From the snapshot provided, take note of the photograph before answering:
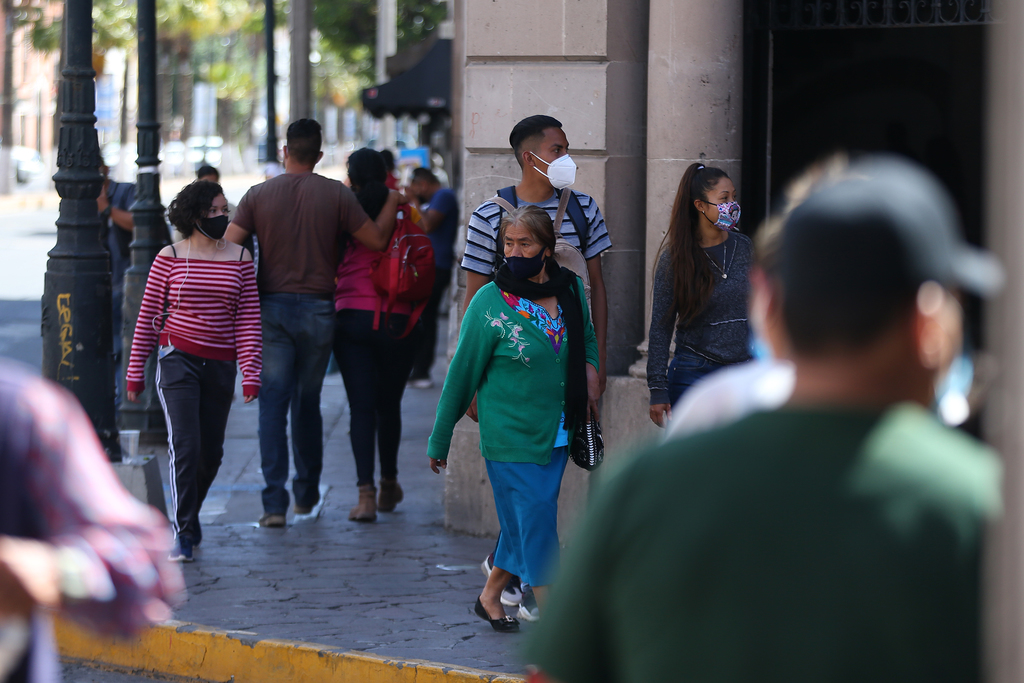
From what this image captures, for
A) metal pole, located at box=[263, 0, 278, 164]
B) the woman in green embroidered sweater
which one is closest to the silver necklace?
the woman in green embroidered sweater

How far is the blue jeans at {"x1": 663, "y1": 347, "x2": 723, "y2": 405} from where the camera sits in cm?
529

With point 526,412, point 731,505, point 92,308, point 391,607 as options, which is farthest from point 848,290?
point 92,308

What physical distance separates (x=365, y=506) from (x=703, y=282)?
2977mm

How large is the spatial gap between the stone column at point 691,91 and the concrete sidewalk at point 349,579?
1384mm

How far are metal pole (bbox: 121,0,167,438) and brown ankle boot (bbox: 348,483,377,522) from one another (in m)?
2.74

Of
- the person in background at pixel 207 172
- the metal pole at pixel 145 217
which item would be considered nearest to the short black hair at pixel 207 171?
the person in background at pixel 207 172

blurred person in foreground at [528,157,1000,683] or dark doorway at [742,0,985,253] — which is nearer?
blurred person in foreground at [528,157,1000,683]

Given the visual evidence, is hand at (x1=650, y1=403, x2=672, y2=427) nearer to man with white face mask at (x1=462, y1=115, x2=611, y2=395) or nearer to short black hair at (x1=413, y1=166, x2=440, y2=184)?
man with white face mask at (x1=462, y1=115, x2=611, y2=395)

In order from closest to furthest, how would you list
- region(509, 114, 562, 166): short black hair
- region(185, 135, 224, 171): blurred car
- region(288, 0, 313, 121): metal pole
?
region(509, 114, 562, 166): short black hair
region(288, 0, 313, 121): metal pole
region(185, 135, 224, 171): blurred car

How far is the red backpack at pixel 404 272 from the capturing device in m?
7.27

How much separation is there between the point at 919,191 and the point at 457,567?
5.12m

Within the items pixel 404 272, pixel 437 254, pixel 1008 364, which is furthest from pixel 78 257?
pixel 1008 364

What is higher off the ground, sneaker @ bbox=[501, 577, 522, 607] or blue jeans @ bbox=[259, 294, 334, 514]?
blue jeans @ bbox=[259, 294, 334, 514]

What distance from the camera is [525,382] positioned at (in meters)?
4.96
